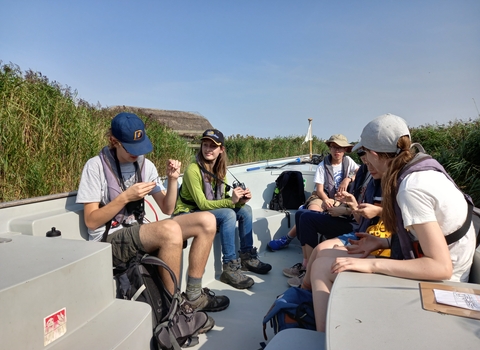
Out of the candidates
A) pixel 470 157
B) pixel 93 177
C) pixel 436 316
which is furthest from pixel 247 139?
pixel 436 316

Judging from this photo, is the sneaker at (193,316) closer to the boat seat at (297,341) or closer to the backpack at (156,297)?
the backpack at (156,297)

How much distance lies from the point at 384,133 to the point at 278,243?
2356 millimetres

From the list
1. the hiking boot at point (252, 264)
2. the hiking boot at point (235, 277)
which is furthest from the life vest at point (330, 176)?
the hiking boot at point (235, 277)

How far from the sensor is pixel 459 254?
141 cm

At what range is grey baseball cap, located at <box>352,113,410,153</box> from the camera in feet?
4.97

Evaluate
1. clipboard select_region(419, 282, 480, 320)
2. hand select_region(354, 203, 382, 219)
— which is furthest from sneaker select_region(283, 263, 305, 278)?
clipboard select_region(419, 282, 480, 320)

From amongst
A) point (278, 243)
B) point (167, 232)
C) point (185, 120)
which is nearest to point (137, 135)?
point (167, 232)

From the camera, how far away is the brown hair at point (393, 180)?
1.44 meters

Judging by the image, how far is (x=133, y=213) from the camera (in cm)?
220

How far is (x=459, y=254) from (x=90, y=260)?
54.5 inches

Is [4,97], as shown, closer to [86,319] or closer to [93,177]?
[93,177]

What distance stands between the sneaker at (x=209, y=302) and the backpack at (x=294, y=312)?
27.1 inches

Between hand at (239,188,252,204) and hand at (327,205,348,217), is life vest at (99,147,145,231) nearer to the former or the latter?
hand at (239,188,252,204)

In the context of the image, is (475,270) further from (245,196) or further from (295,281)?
(245,196)
